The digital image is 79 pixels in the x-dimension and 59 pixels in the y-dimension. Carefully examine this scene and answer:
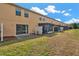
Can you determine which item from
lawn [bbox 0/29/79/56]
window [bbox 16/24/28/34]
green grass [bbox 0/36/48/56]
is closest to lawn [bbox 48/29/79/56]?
lawn [bbox 0/29/79/56]

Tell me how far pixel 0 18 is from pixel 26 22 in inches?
40.9

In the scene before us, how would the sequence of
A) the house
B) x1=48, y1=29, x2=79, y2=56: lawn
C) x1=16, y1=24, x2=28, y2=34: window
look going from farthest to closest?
x1=16, y1=24, x2=28, y2=34: window < the house < x1=48, y1=29, x2=79, y2=56: lawn

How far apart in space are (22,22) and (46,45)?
1583 mm

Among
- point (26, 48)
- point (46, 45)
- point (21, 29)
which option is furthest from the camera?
point (21, 29)

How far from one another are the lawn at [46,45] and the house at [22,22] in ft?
1.17

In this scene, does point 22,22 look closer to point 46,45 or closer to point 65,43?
point 46,45

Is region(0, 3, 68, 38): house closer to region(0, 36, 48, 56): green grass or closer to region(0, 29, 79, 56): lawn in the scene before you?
region(0, 29, 79, 56): lawn

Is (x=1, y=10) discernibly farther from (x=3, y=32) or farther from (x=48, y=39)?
(x=48, y=39)

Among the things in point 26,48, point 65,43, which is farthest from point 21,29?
point 65,43

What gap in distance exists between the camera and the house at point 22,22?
687cm

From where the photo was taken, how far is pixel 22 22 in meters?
7.37

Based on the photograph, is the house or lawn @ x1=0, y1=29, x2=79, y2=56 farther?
the house

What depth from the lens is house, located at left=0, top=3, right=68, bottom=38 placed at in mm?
6869

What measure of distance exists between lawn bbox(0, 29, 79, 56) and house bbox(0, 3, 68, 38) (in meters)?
0.36
